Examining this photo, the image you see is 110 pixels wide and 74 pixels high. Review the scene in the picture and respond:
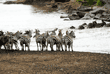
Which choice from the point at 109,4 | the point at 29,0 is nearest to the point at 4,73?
the point at 109,4

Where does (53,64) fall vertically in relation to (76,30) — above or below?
above

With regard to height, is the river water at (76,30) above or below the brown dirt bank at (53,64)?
below

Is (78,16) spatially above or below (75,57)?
below

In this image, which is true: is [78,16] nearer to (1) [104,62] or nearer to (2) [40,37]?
(2) [40,37]

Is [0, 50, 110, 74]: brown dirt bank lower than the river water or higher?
higher

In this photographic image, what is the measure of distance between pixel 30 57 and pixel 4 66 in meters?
2.31

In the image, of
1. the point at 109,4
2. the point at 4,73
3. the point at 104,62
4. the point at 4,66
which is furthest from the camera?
the point at 109,4

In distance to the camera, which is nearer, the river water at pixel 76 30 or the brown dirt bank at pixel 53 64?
the brown dirt bank at pixel 53 64

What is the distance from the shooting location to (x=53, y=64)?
1132cm

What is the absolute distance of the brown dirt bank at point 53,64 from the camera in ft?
33.5

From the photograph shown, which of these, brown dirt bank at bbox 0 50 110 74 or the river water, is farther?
the river water

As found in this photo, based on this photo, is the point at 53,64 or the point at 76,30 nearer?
the point at 53,64

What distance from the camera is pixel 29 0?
427ft

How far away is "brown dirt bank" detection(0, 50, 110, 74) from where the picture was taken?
10.2m
